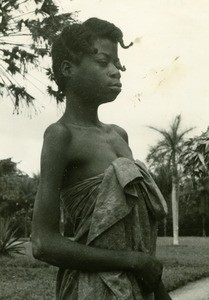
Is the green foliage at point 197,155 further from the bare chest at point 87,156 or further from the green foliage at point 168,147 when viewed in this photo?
the green foliage at point 168,147

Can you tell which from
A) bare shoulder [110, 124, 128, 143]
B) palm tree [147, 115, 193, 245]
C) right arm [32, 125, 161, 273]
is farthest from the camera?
palm tree [147, 115, 193, 245]

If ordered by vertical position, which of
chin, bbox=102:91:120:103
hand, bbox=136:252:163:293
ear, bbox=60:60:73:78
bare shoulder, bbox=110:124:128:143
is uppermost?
ear, bbox=60:60:73:78

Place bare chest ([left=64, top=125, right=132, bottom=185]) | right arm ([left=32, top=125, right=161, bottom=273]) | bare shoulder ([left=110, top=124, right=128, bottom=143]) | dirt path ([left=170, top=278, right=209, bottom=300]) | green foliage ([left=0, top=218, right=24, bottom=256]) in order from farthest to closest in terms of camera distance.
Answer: green foliage ([left=0, top=218, right=24, bottom=256]), dirt path ([left=170, top=278, right=209, bottom=300]), bare shoulder ([left=110, top=124, right=128, bottom=143]), bare chest ([left=64, top=125, right=132, bottom=185]), right arm ([left=32, top=125, right=161, bottom=273])

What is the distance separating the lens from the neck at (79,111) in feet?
5.91

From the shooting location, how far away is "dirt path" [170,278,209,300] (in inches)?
401

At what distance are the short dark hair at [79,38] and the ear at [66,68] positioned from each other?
0.04ft

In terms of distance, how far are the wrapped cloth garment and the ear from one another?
1.04ft

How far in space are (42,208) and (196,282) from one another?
1135 centimetres

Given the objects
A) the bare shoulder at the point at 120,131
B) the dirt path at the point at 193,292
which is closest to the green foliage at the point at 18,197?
the dirt path at the point at 193,292

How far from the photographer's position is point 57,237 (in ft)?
5.35

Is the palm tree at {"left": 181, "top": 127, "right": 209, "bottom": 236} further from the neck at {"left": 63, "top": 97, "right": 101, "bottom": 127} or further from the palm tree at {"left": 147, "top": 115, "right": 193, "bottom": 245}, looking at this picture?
the palm tree at {"left": 147, "top": 115, "right": 193, "bottom": 245}

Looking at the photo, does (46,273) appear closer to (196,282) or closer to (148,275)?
(196,282)

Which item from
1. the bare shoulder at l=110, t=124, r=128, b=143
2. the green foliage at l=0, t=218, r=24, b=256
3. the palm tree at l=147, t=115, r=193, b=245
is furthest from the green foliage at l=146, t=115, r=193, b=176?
the bare shoulder at l=110, t=124, r=128, b=143

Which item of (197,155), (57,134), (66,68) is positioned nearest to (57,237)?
(57,134)
